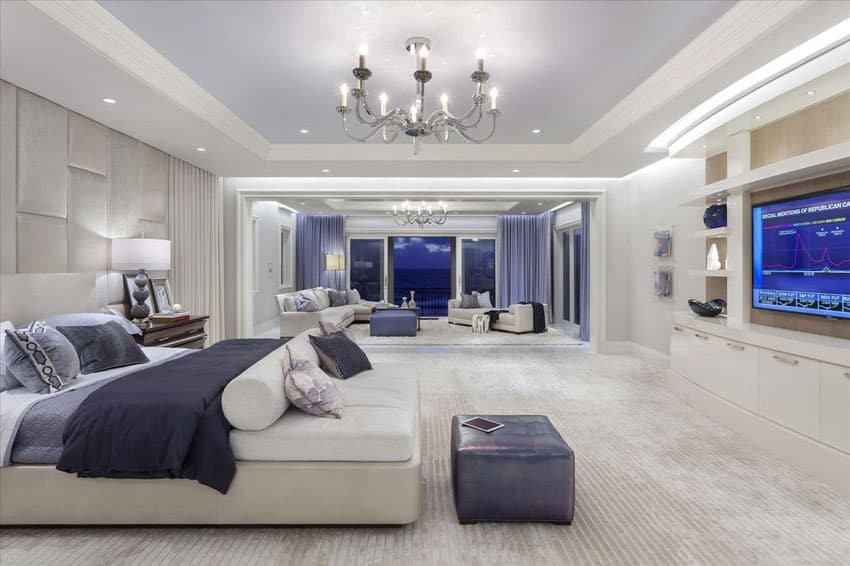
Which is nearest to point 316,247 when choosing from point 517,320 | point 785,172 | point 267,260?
point 267,260

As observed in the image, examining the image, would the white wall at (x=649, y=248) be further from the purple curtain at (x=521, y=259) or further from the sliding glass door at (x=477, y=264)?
the sliding glass door at (x=477, y=264)

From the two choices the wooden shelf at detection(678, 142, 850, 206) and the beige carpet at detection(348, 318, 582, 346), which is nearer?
the wooden shelf at detection(678, 142, 850, 206)

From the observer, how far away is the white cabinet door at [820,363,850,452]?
2.62 meters

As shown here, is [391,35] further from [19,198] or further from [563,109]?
[19,198]

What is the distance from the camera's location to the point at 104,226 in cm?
423

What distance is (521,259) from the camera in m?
11.0

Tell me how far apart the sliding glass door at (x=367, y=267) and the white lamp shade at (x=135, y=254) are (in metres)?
7.35

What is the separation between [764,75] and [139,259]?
5257 mm

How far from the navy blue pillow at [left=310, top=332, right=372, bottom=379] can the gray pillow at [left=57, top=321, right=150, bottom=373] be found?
122 cm

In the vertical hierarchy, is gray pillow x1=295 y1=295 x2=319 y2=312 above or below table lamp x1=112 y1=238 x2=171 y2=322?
below

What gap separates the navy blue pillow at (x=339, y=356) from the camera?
10.6 ft

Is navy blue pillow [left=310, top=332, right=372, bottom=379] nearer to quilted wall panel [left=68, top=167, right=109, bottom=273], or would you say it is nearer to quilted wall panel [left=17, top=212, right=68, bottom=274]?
quilted wall panel [left=17, top=212, right=68, bottom=274]

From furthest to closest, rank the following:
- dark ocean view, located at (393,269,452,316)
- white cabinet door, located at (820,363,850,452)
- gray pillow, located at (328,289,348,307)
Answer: dark ocean view, located at (393,269,452,316), gray pillow, located at (328,289,348,307), white cabinet door, located at (820,363,850,452)

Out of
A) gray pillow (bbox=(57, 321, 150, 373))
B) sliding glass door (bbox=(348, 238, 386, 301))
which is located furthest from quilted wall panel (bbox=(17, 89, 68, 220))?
sliding glass door (bbox=(348, 238, 386, 301))
